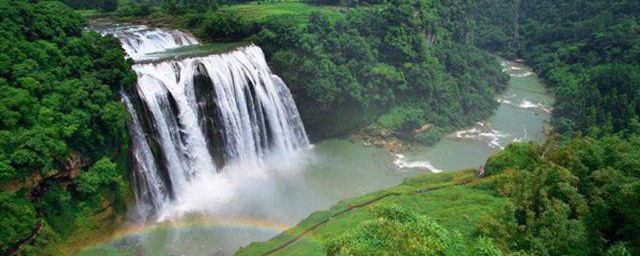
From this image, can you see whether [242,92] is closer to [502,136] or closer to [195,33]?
[195,33]

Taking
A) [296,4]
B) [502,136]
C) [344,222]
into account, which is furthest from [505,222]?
[296,4]

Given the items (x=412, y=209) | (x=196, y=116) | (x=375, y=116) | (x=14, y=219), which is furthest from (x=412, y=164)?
(x=14, y=219)

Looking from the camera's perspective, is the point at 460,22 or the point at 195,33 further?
the point at 460,22

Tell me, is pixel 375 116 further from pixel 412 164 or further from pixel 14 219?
pixel 14 219

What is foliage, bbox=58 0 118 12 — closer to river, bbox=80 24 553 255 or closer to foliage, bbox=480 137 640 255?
river, bbox=80 24 553 255

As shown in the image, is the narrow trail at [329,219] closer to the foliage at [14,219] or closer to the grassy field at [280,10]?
the foliage at [14,219]

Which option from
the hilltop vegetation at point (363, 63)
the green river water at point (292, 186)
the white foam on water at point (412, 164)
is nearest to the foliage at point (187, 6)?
the hilltop vegetation at point (363, 63)
